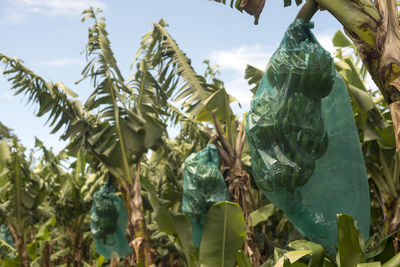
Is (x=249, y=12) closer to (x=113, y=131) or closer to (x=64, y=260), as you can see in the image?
(x=113, y=131)

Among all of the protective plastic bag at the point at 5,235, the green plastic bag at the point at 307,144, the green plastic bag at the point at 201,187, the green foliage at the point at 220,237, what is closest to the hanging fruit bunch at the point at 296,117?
the green plastic bag at the point at 307,144

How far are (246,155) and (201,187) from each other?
113 inches

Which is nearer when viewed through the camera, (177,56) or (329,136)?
(329,136)

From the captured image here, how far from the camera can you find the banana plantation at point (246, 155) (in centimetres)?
273

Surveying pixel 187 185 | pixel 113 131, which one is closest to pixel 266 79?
pixel 187 185

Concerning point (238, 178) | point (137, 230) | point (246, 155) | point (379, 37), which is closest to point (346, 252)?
point (379, 37)

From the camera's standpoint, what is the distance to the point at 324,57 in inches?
112

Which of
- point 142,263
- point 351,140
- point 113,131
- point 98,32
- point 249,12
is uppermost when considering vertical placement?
point 98,32

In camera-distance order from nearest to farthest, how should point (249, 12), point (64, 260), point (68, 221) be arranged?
point (249, 12) → point (68, 221) → point (64, 260)

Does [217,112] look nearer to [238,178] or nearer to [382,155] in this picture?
[238,178]

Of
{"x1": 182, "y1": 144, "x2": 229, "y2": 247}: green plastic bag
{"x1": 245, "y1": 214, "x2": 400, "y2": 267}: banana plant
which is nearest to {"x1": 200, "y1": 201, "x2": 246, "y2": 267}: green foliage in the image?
{"x1": 182, "y1": 144, "x2": 229, "y2": 247}: green plastic bag

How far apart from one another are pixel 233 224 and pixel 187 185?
1.31 m

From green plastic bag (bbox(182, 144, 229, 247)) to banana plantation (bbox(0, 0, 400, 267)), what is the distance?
0.06 ft

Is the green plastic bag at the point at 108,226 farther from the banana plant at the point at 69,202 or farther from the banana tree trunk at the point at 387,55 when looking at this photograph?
the banana tree trunk at the point at 387,55
